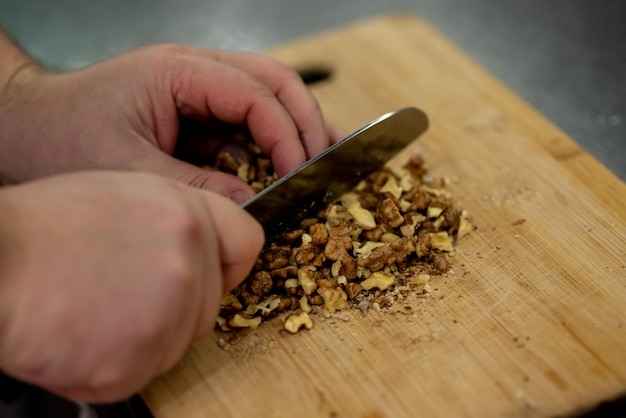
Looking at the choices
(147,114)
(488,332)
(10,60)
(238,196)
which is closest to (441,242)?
(488,332)

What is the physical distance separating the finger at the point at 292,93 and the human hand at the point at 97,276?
0.36 m

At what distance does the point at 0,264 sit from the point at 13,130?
48cm

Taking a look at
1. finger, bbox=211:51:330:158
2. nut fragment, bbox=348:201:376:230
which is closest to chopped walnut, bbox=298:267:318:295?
nut fragment, bbox=348:201:376:230

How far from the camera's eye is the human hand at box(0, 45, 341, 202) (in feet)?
3.26

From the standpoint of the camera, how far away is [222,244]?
770 millimetres

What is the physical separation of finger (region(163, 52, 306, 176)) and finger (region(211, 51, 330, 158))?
1.5 inches

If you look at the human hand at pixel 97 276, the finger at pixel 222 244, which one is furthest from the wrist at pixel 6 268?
the finger at pixel 222 244

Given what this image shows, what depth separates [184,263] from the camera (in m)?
0.69

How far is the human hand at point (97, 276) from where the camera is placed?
0.65 meters

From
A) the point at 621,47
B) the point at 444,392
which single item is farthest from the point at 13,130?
the point at 621,47

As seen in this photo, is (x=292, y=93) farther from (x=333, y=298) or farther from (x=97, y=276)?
(x=97, y=276)

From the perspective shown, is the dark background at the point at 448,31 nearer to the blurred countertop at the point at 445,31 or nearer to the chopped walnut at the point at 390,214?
the blurred countertop at the point at 445,31

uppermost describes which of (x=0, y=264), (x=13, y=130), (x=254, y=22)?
(x=0, y=264)

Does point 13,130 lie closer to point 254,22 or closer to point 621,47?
point 254,22
